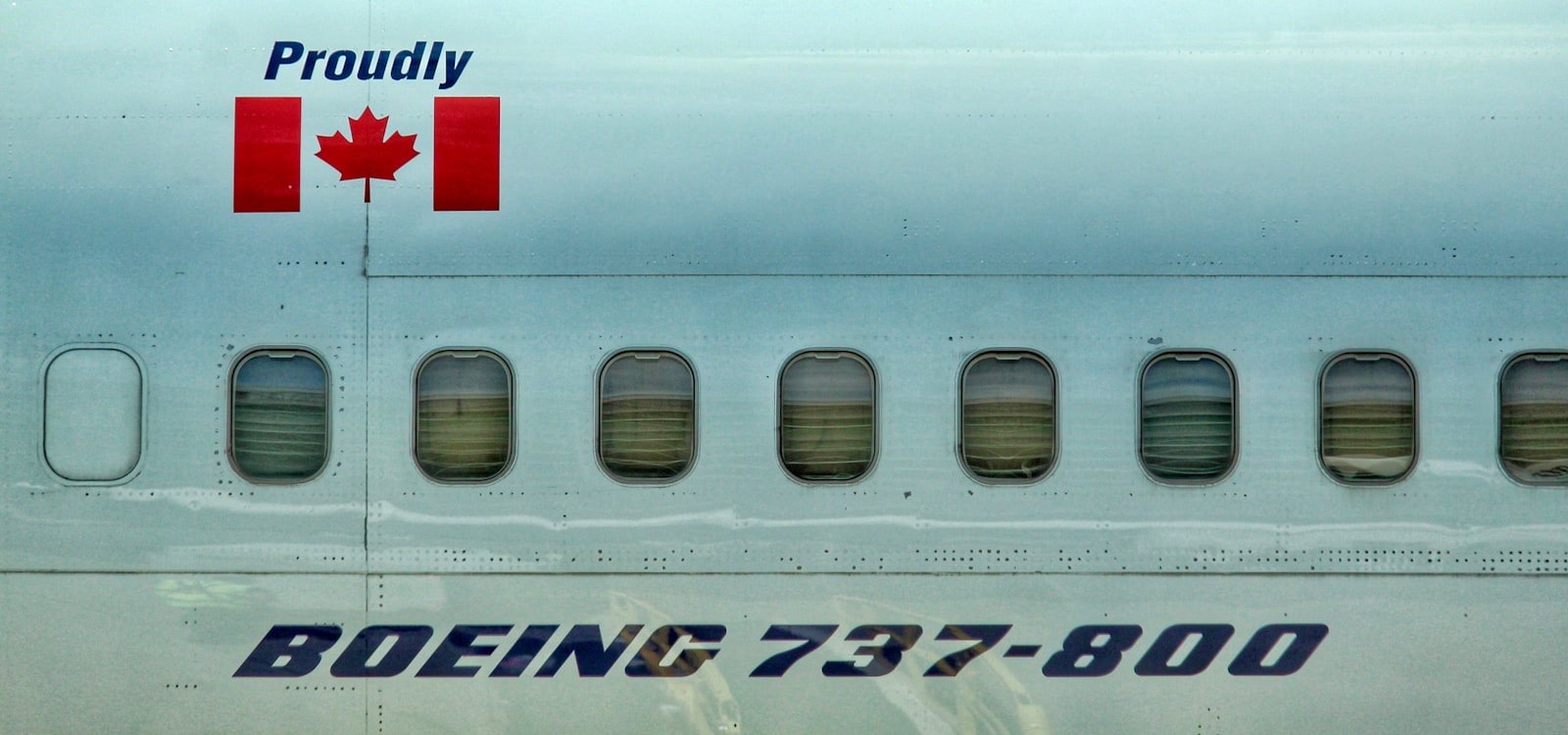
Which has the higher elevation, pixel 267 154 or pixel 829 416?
pixel 267 154

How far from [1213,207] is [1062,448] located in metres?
1.28

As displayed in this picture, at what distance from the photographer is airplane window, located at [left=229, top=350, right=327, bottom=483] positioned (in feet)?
18.2

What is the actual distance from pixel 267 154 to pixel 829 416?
2.78 metres

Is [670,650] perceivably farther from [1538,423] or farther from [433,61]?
[1538,423]

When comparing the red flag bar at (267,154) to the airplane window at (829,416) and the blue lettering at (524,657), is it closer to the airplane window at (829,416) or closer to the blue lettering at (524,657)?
the blue lettering at (524,657)

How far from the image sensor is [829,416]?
556 cm

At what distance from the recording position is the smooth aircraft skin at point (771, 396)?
18.1ft

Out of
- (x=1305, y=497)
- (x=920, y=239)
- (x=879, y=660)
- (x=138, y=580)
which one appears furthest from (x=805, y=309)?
(x=138, y=580)

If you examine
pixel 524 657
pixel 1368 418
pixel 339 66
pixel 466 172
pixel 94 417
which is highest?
pixel 339 66

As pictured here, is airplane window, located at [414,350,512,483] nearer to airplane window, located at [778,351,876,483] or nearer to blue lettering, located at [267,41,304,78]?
airplane window, located at [778,351,876,483]

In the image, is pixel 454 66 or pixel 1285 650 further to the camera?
pixel 454 66

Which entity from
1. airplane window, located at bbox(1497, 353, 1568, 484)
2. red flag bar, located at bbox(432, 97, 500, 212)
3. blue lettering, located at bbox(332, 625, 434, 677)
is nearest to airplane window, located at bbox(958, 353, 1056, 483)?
airplane window, located at bbox(1497, 353, 1568, 484)

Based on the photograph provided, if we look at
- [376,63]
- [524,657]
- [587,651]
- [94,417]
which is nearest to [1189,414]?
[587,651]

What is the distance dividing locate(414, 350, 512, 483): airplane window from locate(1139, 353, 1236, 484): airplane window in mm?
2867
